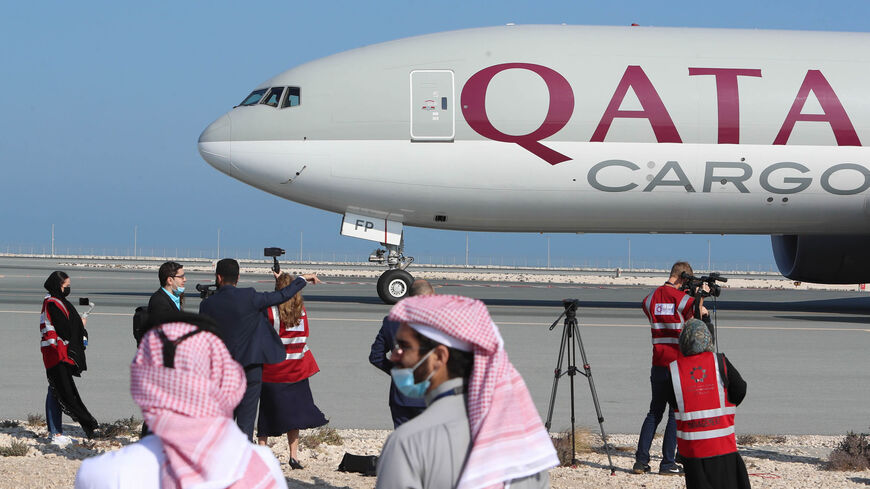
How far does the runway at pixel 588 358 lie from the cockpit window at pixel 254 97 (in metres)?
5.12

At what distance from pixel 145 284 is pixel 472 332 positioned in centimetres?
3493

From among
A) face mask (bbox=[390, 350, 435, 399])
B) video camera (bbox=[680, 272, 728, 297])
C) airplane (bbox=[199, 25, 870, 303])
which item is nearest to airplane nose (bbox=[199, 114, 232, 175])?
airplane (bbox=[199, 25, 870, 303])

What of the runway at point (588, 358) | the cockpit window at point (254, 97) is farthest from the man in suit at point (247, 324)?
the cockpit window at point (254, 97)

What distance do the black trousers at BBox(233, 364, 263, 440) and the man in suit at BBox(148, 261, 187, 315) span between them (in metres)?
0.95

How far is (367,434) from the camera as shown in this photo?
1005 cm

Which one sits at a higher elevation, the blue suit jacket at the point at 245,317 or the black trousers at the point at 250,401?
the blue suit jacket at the point at 245,317

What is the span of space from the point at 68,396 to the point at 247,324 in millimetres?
2374

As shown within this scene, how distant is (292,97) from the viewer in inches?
931

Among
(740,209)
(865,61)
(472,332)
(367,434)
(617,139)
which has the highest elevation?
(865,61)

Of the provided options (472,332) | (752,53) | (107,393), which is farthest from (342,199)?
(472,332)

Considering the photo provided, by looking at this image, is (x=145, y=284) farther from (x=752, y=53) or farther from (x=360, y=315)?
(x=752, y=53)

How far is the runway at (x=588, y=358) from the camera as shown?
11.3 meters

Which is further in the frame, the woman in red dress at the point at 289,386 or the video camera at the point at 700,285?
the video camera at the point at 700,285

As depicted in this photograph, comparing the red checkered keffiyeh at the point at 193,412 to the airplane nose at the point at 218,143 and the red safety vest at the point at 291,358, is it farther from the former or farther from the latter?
the airplane nose at the point at 218,143
